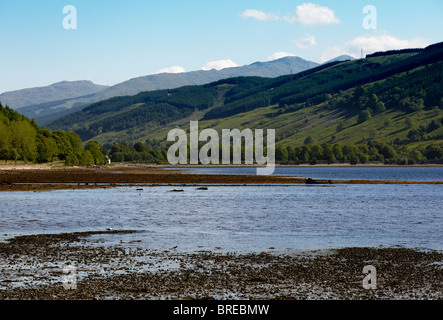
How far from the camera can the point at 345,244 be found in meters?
38.0

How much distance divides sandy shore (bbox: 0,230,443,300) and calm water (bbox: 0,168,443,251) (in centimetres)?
387

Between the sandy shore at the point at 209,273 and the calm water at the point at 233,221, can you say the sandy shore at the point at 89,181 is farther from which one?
the sandy shore at the point at 209,273

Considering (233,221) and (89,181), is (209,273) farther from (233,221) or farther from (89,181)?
(89,181)

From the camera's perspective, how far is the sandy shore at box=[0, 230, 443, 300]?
74.6ft

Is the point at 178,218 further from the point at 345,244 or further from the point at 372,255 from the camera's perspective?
the point at 372,255

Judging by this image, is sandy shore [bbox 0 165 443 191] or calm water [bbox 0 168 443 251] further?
sandy shore [bbox 0 165 443 191]

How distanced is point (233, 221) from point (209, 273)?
2652 cm

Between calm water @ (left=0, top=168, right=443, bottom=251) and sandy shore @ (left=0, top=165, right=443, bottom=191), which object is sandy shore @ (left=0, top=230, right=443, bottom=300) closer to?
calm water @ (left=0, top=168, right=443, bottom=251)

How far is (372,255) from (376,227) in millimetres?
17358

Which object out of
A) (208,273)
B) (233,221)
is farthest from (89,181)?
(208,273)

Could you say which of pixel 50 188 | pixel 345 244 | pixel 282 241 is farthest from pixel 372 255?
pixel 50 188

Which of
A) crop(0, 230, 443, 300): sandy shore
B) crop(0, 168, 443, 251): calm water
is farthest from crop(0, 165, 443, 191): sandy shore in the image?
crop(0, 230, 443, 300): sandy shore

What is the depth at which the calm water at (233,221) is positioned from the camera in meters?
39.3

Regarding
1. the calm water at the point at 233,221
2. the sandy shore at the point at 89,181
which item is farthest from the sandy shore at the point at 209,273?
the sandy shore at the point at 89,181
